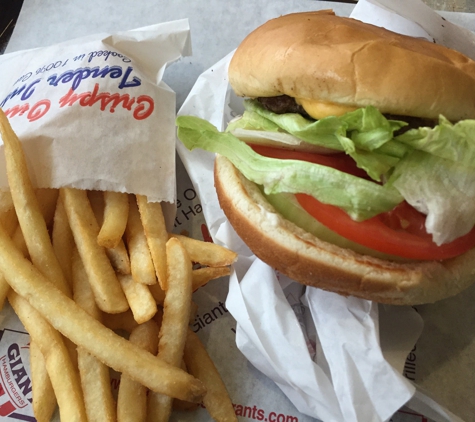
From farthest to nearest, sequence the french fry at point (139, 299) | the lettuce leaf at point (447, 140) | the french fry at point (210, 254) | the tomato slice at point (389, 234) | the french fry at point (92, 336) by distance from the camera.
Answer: the french fry at point (210, 254) < the french fry at point (139, 299) < the french fry at point (92, 336) < the tomato slice at point (389, 234) < the lettuce leaf at point (447, 140)

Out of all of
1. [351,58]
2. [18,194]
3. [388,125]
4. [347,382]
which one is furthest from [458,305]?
[18,194]

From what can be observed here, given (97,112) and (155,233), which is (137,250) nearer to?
(155,233)

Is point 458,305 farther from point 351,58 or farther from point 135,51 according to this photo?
point 135,51

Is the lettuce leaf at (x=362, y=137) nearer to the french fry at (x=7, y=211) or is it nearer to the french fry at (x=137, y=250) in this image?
the french fry at (x=137, y=250)

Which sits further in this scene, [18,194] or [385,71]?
[18,194]

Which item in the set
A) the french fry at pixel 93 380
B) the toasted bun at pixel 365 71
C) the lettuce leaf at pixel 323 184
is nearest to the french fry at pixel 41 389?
Answer: the french fry at pixel 93 380

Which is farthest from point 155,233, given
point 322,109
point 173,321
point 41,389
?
point 322,109

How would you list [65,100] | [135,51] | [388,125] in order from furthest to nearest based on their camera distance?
[135,51]
[65,100]
[388,125]

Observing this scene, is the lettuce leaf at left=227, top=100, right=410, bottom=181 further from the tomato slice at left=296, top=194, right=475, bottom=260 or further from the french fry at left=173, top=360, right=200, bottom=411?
the french fry at left=173, top=360, right=200, bottom=411
